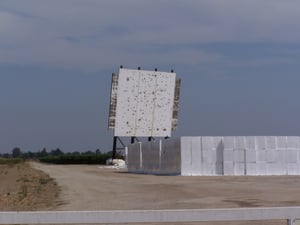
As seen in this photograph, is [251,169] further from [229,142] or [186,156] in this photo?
[186,156]

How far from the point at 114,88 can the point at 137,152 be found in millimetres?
12076

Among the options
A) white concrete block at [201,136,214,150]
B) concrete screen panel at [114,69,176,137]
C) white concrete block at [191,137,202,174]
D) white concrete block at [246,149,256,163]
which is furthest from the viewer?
concrete screen panel at [114,69,176,137]

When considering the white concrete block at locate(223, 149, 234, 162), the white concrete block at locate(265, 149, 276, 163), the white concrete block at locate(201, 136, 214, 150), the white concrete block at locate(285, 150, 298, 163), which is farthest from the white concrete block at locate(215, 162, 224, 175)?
the white concrete block at locate(285, 150, 298, 163)

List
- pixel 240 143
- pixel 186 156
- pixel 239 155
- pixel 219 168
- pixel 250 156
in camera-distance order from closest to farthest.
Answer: pixel 250 156 → pixel 239 155 → pixel 240 143 → pixel 219 168 → pixel 186 156

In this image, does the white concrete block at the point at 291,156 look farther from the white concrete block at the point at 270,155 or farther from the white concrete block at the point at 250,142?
the white concrete block at the point at 250,142

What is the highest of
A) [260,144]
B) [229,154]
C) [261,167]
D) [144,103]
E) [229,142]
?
[144,103]

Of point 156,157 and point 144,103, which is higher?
point 144,103

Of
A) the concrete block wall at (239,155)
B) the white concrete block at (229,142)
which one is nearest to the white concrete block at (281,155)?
the concrete block wall at (239,155)

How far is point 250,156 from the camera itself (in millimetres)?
40906

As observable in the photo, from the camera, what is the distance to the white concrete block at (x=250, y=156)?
40.9 metres

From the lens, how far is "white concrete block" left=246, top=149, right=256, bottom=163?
40.9 meters

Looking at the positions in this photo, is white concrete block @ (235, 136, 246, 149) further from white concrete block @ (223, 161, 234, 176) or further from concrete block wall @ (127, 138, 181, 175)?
concrete block wall @ (127, 138, 181, 175)

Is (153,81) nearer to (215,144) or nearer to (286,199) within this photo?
(215,144)

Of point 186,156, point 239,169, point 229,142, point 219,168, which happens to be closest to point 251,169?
point 239,169
